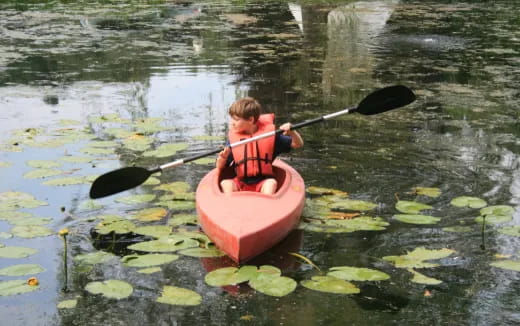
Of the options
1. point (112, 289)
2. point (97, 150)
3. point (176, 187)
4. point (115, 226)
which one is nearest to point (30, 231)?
point (115, 226)

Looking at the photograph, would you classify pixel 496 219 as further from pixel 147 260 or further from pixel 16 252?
pixel 16 252

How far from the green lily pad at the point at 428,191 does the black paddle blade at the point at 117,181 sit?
191 centimetres

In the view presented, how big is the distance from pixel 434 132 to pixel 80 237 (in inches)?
143

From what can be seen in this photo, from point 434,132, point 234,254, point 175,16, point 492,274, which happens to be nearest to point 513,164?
point 434,132

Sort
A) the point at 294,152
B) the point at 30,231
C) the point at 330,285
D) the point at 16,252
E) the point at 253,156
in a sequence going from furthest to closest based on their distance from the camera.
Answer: the point at 294,152, the point at 253,156, the point at 30,231, the point at 16,252, the point at 330,285

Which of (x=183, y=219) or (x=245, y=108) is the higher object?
(x=245, y=108)

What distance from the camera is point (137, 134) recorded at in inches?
255

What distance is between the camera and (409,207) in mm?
Result: 4770

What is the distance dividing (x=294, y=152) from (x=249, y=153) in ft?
4.66

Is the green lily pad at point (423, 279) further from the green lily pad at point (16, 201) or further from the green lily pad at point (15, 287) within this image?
the green lily pad at point (16, 201)

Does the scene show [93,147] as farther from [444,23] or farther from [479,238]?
[444,23]

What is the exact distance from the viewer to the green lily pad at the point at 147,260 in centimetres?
392

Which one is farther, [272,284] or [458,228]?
[458,228]

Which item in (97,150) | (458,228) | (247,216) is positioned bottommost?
(458,228)
